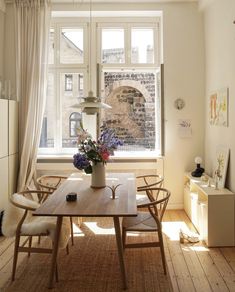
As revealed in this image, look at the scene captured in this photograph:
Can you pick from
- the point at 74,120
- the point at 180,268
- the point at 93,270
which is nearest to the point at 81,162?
the point at 93,270

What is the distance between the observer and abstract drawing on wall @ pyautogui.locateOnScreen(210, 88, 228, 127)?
13.0ft

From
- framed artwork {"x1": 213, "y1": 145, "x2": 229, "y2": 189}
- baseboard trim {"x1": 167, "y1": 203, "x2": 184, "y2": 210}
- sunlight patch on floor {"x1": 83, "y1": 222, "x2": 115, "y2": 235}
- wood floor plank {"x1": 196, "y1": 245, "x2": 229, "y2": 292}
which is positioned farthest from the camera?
baseboard trim {"x1": 167, "y1": 203, "x2": 184, "y2": 210}

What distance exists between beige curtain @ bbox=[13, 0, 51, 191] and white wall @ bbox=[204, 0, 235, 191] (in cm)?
241

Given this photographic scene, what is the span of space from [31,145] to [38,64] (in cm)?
122

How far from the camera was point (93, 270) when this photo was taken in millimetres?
3049

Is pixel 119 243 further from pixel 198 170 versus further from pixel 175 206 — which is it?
pixel 175 206

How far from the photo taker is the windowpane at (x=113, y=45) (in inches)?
207

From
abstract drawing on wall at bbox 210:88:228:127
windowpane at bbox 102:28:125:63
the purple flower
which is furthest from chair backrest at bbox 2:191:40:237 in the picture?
windowpane at bbox 102:28:125:63

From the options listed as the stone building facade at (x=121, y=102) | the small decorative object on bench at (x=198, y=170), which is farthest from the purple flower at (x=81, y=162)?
the stone building facade at (x=121, y=102)

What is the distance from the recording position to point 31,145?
4.85 meters

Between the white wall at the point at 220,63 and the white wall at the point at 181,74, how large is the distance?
159 mm

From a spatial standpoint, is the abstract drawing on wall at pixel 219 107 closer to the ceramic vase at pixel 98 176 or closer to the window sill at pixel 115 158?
the window sill at pixel 115 158

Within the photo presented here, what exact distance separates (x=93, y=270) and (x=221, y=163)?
2061 mm

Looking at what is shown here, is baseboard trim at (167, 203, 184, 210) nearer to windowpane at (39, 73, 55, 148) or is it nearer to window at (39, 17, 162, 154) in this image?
window at (39, 17, 162, 154)
